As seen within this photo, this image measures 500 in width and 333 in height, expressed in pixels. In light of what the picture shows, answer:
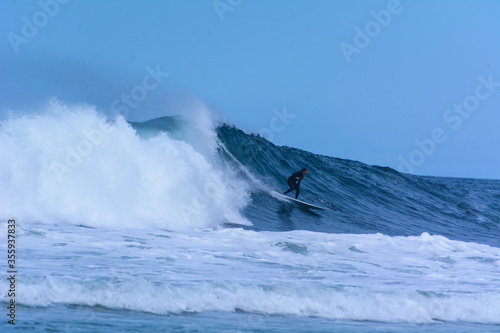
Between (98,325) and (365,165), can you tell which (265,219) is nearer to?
(98,325)

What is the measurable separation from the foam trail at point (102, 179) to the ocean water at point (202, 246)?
0.04m

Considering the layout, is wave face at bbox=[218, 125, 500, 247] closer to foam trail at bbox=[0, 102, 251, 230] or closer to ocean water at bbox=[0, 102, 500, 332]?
ocean water at bbox=[0, 102, 500, 332]

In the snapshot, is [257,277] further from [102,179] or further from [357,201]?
[357,201]

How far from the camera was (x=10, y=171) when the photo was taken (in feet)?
36.9

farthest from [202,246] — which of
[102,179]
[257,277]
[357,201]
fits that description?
[357,201]

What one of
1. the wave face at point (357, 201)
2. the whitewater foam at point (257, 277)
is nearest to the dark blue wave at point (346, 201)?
the wave face at point (357, 201)

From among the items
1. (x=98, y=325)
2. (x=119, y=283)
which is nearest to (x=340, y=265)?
(x=119, y=283)

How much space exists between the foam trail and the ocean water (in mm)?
37

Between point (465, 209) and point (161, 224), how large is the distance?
16635 mm

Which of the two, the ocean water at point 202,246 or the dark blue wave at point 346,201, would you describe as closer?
the ocean water at point 202,246

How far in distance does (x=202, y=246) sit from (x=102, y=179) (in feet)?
14.4

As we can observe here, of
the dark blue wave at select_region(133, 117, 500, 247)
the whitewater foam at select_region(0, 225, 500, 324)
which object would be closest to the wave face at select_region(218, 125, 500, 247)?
the dark blue wave at select_region(133, 117, 500, 247)

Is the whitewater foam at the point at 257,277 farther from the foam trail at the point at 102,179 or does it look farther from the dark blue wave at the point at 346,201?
the dark blue wave at the point at 346,201

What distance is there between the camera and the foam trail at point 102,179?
11.0m
